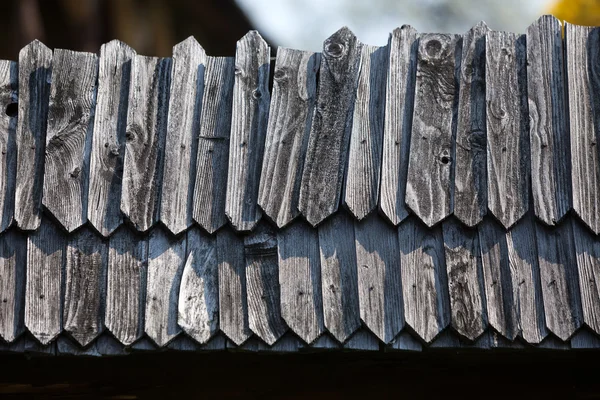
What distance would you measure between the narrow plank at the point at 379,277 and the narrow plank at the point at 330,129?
162 mm

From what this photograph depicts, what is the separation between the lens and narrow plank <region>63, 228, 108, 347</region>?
8.08 ft

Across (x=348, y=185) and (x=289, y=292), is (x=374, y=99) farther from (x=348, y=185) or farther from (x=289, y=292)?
(x=289, y=292)

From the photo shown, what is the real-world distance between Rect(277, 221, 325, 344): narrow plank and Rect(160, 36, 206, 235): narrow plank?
1.23 ft

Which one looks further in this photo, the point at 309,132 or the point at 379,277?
the point at 309,132

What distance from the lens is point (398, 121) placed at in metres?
2.65

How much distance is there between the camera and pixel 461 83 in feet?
8.77

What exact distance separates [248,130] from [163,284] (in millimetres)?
653

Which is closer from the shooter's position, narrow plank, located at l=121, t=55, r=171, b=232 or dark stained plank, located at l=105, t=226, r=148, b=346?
dark stained plank, located at l=105, t=226, r=148, b=346

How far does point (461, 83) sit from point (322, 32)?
23.3 meters

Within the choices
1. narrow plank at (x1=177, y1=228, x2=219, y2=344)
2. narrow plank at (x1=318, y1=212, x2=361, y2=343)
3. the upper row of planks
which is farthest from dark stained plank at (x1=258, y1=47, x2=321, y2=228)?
narrow plank at (x1=177, y1=228, x2=219, y2=344)

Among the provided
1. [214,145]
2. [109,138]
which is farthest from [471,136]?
[109,138]

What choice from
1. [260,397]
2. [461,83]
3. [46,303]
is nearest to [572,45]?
[461,83]

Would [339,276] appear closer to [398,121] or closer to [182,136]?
[398,121]

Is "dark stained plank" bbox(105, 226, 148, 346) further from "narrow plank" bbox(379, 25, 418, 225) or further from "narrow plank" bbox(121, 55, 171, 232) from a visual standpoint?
"narrow plank" bbox(379, 25, 418, 225)
